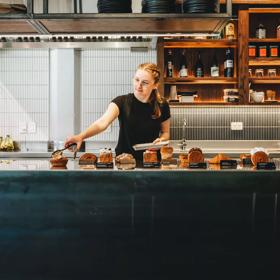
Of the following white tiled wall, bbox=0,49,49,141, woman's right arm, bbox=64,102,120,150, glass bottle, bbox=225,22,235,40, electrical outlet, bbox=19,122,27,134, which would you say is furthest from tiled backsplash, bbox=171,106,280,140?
woman's right arm, bbox=64,102,120,150

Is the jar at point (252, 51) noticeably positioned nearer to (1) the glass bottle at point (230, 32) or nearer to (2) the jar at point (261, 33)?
(2) the jar at point (261, 33)

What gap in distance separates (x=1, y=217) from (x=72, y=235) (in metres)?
0.38

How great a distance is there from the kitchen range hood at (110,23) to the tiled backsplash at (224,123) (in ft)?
7.23

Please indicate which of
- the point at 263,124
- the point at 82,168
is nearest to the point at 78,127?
the point at 263,124

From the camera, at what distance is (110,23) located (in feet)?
10.5

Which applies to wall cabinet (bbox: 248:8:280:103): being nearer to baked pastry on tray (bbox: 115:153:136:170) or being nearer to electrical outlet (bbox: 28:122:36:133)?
electrical outlet (bbox: 28:122:36:133)

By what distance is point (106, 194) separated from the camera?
97.0 inches

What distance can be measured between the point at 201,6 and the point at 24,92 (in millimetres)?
3201

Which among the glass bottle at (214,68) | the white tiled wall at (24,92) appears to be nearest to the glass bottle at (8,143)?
the white tiled wall at (24,92)

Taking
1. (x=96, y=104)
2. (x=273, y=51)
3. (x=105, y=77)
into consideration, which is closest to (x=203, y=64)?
(x=273, y=51)

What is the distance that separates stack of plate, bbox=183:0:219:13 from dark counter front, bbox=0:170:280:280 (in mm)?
1213

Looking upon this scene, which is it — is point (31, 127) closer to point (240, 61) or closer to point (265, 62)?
point (240, 61)

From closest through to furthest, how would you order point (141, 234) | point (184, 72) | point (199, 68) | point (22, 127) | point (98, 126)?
point (141, 234) → point (98, 126) → point (184, 72) → point (199, 68) → point (22, 127)

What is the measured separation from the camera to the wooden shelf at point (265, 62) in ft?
17.9
